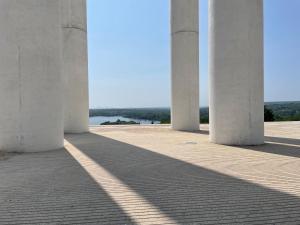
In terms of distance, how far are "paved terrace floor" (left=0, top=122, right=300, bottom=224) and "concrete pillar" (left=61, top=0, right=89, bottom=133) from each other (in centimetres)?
684

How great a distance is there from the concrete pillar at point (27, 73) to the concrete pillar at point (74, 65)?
6040 mm

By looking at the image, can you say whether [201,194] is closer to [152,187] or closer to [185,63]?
[152,187]

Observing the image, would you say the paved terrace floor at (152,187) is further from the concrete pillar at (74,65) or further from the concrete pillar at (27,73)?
the concrete pillar at (74,65)

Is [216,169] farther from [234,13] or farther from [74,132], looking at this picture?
[74,132]

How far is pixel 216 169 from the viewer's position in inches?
252

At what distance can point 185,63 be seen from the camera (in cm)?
1584

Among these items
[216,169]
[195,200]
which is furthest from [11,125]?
[195,200]

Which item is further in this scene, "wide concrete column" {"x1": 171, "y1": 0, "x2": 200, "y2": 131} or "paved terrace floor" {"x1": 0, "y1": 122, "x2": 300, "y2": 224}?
"wide concrete column" {"x1": 171, "y1": 0, "x2": 200, "y2": 131}

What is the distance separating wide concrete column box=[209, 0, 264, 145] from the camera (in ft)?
31.6

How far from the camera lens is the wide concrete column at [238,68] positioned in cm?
964

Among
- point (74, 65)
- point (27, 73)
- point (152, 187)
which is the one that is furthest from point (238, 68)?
point (74, 65)

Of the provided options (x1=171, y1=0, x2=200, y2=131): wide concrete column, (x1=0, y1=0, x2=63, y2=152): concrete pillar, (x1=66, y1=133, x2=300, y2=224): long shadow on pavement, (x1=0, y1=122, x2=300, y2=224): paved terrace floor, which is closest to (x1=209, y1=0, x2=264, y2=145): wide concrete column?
(x1=0, y1=122, x2=300, y2=224): paved terrace floor

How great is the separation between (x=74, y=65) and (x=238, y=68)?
8.61m

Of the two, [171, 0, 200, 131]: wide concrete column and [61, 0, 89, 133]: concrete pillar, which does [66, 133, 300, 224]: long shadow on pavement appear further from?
[171, 0, 200, 131]: wide concrete column
